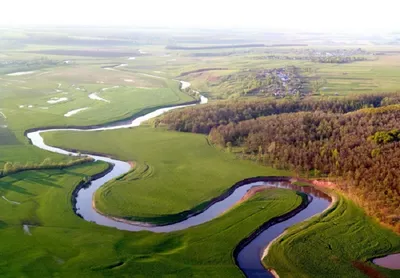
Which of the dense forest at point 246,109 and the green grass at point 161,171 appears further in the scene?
the dense forest at point 246,109

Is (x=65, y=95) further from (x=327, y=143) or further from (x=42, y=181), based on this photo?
(x=327, y=143)

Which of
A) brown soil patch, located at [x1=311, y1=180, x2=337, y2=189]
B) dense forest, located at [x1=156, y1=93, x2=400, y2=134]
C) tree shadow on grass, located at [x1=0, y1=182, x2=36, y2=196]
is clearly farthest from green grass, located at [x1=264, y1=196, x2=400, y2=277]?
dense forest, located at [x1=156, y1=93, x2=400, y2=134]

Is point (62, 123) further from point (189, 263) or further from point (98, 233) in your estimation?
point (189, 263)

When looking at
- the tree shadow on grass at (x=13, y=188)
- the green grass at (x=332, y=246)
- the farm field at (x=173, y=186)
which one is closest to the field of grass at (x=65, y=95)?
the farm field at (x=173, y=186)

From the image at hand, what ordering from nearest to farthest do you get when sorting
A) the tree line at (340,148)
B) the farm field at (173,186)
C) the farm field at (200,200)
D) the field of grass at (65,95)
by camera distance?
the farm field at (173,186)
the farm field at (200,200)
the tree line at (340,148)
the field of grass at (65,95)

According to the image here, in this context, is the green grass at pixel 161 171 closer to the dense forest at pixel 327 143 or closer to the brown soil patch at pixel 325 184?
the dense forest at pixel 327 143

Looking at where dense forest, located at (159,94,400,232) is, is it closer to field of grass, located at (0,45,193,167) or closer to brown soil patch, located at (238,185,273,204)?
brown soil patch, located at (238,185,273,204)
